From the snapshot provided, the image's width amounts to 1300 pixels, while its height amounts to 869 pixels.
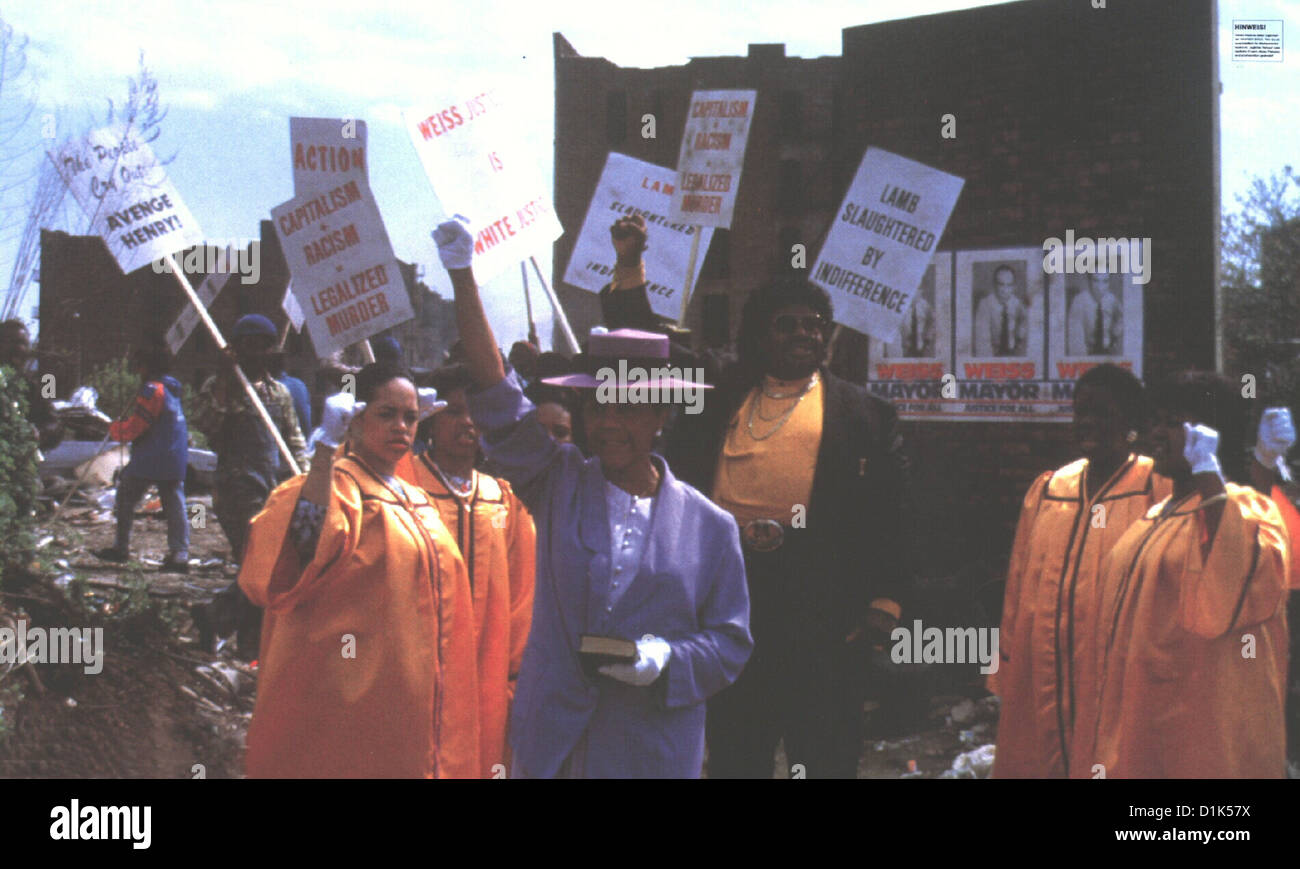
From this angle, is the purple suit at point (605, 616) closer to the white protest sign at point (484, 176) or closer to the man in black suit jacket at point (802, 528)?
the man in black suit jacket at point (802, 528)

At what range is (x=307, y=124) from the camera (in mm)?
5285

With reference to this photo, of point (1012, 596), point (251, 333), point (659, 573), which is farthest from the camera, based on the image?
point (251, 333)

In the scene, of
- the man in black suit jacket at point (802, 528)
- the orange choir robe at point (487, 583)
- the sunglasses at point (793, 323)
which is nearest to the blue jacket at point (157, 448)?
the orange choir robe at point (487, 583)

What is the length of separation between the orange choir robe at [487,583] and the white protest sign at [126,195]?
2.88 meters

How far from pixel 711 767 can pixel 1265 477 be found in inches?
89.5

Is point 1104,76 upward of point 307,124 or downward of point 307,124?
Answer: upward

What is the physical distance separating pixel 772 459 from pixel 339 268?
2.55 metres

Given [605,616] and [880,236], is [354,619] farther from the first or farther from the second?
[880,236]

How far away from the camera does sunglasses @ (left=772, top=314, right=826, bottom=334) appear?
3.75 m

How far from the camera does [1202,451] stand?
3500 millimetres

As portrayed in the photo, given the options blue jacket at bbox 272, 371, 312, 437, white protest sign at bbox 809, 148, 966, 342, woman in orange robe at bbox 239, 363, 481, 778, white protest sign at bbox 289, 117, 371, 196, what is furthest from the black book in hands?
blue jacket at bbox 272, 371, 312, 437
